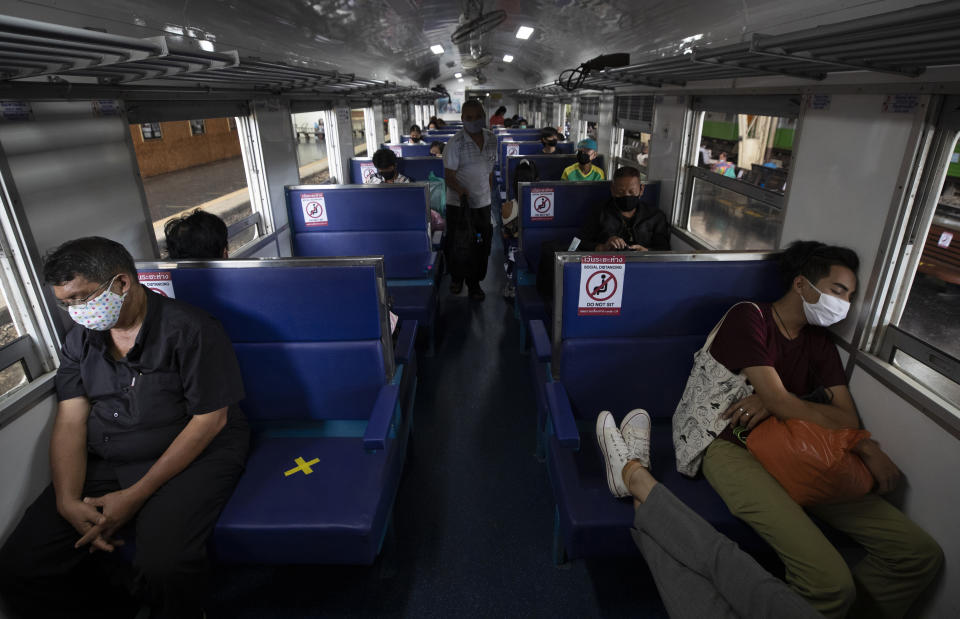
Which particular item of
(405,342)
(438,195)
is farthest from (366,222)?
(405,342)

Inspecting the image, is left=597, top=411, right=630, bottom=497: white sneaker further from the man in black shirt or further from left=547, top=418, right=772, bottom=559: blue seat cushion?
the man in black shirt

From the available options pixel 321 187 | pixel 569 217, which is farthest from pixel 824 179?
pixel 321 187

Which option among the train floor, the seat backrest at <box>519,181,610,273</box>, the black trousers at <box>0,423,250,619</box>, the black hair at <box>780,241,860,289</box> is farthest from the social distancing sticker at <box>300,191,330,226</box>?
the black hair at <box>780,241,860,289</box>

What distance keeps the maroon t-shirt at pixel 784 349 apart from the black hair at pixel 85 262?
8.22ft

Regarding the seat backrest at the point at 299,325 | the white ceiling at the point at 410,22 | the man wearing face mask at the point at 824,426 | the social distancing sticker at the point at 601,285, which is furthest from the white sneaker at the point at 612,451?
the white ceiling at the point at 410,22

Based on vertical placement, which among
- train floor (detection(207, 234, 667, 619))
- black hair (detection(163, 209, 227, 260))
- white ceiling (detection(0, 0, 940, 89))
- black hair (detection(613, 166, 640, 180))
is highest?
white ceiling (detection(0, 0, 940, 89))

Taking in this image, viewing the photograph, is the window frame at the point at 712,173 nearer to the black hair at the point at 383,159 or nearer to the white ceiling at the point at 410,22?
the white ceiling at the point at 410,22

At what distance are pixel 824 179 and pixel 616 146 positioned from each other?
5029 mm

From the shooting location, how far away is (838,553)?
175cm

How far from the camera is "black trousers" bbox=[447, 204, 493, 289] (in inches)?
203

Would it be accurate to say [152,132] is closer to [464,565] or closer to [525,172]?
[525,172]

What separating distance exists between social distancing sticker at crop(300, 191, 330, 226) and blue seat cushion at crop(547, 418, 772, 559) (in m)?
3.14

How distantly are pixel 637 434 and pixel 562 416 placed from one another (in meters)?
0.39

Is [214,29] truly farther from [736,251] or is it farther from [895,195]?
[895,195]
